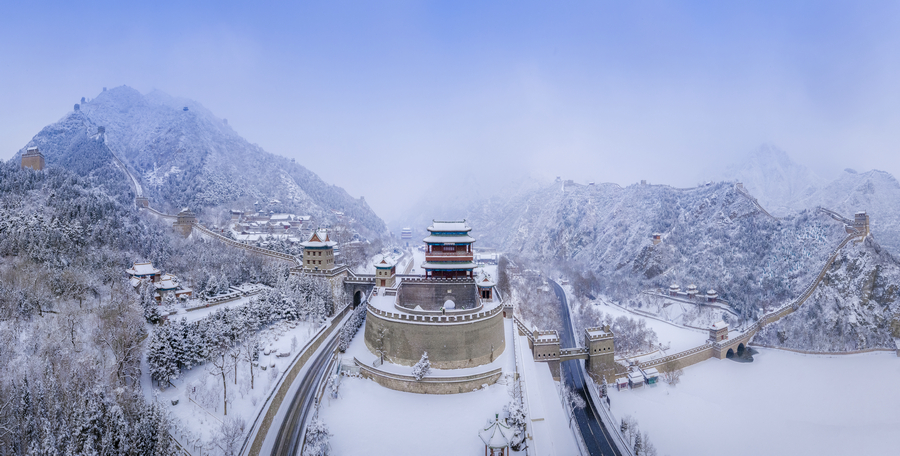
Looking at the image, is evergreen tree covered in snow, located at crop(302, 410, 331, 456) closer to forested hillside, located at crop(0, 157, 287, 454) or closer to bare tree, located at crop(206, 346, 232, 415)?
forested hillside, located at crop(0, 157, 287, 454)

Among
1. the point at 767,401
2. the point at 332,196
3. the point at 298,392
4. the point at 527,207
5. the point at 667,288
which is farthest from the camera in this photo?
the point at 527,207

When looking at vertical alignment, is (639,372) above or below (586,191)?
below

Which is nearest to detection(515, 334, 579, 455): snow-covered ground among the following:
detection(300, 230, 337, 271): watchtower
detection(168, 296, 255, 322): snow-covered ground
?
detection(300, 230, 337, 271): watchtower

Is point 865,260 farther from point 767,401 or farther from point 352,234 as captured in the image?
point 352,234

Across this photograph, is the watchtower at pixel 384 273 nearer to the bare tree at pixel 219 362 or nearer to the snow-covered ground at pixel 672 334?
the bare tree at pixel 219 362

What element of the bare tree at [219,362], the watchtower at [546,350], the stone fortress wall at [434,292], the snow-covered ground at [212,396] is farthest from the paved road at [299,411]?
the watchtower at [546,350]

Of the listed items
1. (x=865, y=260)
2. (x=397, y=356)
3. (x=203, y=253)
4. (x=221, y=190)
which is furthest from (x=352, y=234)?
(x=865, y=260)

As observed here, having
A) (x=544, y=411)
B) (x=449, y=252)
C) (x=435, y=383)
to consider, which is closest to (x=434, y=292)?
→ (x=449, y=252)
